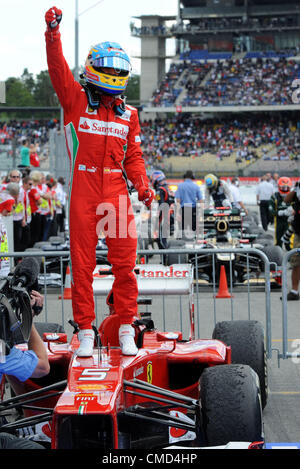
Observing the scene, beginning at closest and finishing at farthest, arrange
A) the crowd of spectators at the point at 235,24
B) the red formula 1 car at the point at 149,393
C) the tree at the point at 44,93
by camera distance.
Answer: the red formula 1 car at the point at 149,393, the crowd of spectators at the point at 235,24, the tree at the point at 44,93

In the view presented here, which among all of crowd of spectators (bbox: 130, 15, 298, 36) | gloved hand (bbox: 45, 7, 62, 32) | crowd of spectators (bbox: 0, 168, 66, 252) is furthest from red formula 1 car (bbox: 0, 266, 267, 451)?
crowd of spectators (bbox: 130, 15, 298, 36)

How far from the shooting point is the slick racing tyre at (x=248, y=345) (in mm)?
5293

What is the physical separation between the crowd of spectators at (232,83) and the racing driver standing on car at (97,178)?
47927 mm

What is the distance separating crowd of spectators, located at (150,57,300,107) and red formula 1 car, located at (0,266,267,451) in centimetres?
4789

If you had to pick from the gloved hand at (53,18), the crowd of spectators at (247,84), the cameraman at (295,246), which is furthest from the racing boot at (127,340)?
the crowd of spectators at (247,84)

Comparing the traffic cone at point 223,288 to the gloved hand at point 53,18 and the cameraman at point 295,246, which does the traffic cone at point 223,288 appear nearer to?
the cameraman at point 295,246

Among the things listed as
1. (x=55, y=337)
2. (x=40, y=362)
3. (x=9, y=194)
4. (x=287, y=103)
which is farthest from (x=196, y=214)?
(x=287, y=103)

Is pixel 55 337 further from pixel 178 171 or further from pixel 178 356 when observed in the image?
pixel 178 171

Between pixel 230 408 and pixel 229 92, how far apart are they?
5147cm

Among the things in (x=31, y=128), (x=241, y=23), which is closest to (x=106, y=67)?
(x=31, y=128)

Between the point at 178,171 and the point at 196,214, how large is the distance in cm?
3229

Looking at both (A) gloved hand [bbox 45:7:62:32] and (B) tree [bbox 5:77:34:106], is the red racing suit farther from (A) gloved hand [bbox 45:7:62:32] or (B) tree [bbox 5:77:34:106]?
(B) tree [bbox 5:77:34:106]

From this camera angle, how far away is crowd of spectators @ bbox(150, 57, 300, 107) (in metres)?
52.8

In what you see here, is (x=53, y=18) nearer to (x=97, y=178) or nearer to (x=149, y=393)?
(x=97, y=178)
